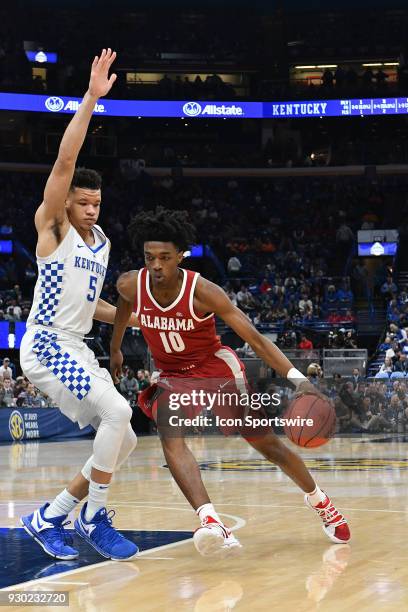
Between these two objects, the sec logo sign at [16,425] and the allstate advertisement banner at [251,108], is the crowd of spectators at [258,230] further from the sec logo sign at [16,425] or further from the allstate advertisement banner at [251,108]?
the sec logo sign at [16,425]

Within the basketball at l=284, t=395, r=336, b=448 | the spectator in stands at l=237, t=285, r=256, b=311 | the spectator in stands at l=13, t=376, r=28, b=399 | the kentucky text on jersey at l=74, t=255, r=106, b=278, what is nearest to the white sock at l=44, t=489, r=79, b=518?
the kentucky text on jersey at l=74, t=255, r=106, b=278

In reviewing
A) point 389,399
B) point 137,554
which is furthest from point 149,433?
point 137,554

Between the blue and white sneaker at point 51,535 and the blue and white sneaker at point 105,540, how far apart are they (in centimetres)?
16

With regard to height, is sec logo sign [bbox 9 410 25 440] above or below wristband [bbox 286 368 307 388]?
below

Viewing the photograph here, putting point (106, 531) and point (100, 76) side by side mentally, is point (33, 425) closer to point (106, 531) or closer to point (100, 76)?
point (106, 531)

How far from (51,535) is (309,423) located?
76.4 inches

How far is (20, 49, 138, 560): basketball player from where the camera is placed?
6.43m

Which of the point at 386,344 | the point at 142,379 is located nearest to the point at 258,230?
the point at 386,344

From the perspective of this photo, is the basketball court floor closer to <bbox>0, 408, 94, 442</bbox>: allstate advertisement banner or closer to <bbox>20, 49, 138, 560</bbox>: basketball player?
<bbox>20, 49, 138, 560</bbox>: basketball player

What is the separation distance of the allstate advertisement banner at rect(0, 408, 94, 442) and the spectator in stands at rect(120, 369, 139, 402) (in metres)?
1.41

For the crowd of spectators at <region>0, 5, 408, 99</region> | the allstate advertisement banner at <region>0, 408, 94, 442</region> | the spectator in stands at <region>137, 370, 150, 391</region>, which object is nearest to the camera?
the allstate advertisement banner at <region>0, 408, 94, 442</region>

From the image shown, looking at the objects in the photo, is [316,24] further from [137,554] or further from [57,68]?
[137,554]

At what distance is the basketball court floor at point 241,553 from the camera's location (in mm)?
5355

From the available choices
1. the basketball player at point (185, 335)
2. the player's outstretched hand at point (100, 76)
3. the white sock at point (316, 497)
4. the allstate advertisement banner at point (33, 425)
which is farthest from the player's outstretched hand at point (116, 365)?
the allstate advertisement banner at point (33, 425)
